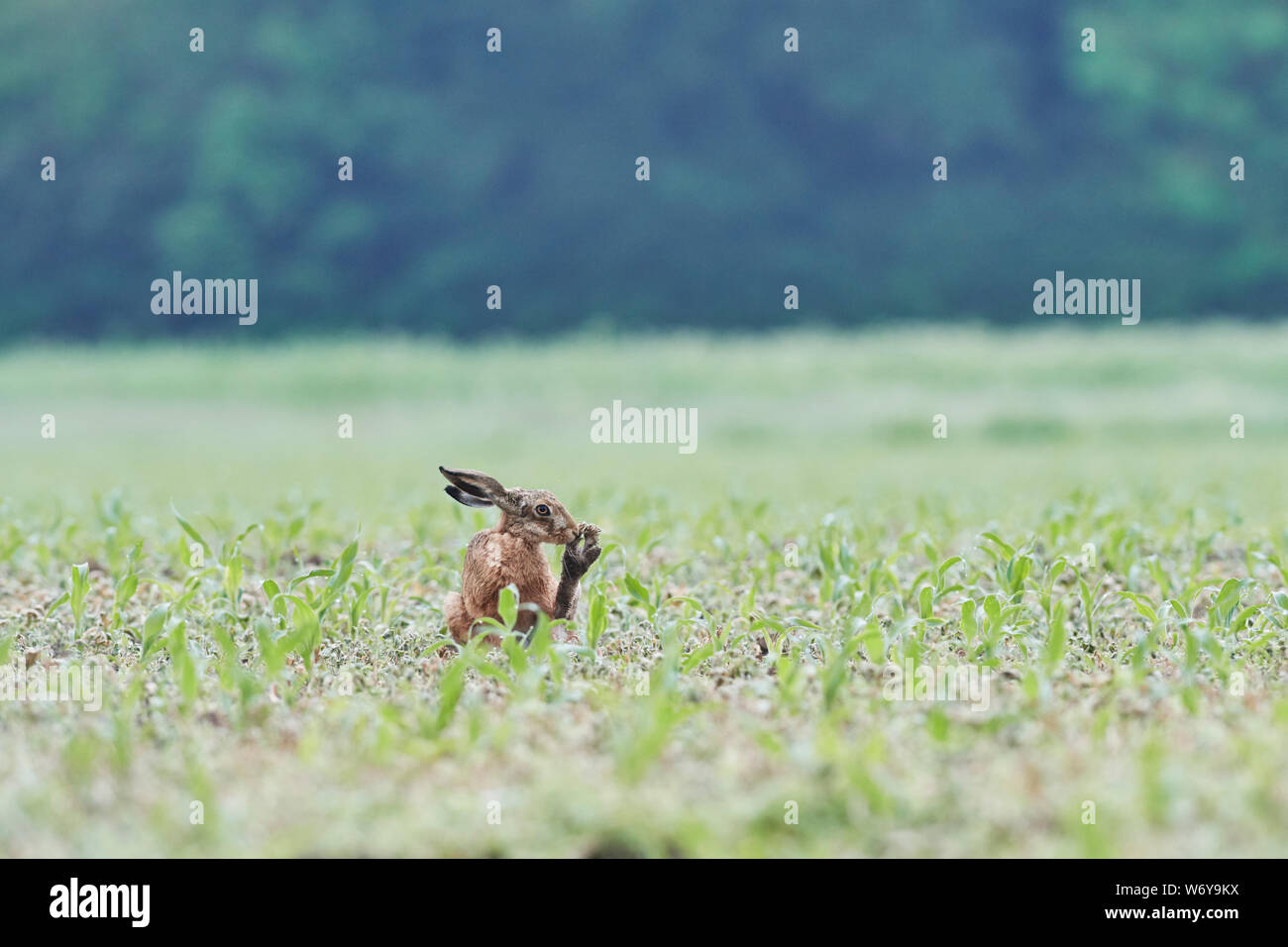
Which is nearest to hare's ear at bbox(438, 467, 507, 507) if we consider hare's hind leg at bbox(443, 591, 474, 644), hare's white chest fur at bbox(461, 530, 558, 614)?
hare's white chest fur at bbox(461, 530, 558, 614)

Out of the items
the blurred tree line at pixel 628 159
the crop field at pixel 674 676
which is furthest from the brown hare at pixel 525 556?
the blurred tree line at pixel 628 159

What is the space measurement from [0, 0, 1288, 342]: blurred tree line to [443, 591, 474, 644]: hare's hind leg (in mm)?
20734

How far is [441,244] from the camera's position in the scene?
87.0 ft

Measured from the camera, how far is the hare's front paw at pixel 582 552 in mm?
3582

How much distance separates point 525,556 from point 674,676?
82cm

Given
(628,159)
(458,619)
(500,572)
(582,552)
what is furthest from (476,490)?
(628,159)

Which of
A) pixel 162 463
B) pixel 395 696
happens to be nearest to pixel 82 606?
pixel 395 696

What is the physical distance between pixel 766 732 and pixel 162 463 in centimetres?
Answer: 1028

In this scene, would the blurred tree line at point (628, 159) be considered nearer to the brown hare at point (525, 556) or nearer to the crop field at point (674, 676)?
the crop field at point (674, 676)

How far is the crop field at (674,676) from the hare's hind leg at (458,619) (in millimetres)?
86

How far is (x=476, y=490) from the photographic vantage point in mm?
3496

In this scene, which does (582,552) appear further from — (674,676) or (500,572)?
(674,676)

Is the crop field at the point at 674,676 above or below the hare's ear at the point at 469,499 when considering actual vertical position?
below

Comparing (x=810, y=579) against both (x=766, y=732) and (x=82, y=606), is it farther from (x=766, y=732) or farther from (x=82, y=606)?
(x=82, y=606)
